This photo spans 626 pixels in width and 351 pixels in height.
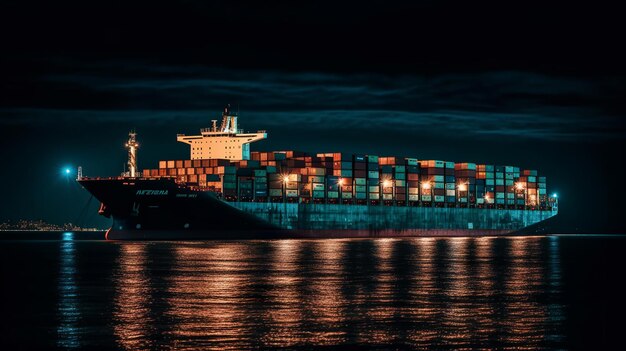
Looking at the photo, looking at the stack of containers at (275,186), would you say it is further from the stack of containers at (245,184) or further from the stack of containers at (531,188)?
the stack of containers at (531,188)

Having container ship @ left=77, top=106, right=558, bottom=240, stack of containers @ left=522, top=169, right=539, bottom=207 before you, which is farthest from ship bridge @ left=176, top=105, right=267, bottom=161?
stack of containers @ left=522, top=169, right=539, bottom=207

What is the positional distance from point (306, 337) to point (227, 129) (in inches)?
3722

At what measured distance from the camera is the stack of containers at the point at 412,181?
12250 centimetres

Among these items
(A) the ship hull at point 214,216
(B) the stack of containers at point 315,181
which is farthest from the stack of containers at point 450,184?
(B) the stack of containers at point 315,181

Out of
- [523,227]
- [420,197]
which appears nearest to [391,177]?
[420,197]

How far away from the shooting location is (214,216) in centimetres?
9244

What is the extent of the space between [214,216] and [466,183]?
2035 inches

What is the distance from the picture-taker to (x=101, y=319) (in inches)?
978

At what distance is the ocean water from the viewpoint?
2125 centimetres

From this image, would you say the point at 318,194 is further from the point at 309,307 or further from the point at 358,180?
the point at 309,307

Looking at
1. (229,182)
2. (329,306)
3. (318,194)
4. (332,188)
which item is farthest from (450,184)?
(329,306)

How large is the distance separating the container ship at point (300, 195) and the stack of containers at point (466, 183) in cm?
15

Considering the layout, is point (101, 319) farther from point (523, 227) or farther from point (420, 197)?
point (523, 227)

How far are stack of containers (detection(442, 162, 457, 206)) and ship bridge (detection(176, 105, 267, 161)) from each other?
30902 millimetres
